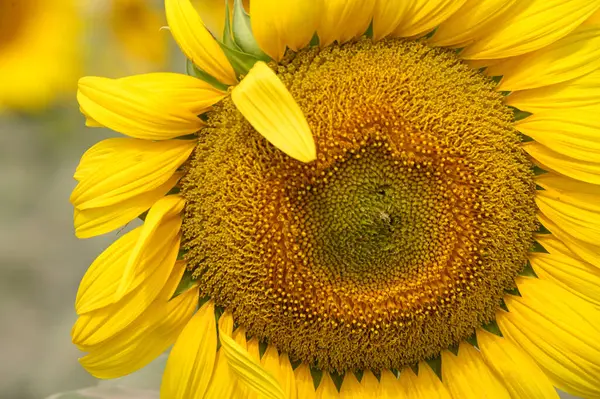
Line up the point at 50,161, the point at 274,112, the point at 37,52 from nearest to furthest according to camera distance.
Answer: the point at 274,112 < the point at 37,52 < the point at 50,161

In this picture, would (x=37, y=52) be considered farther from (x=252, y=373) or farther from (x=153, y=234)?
(x=252, y=373)

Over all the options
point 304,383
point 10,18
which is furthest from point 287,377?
point 10,18

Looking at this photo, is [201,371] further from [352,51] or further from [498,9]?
[498,9]

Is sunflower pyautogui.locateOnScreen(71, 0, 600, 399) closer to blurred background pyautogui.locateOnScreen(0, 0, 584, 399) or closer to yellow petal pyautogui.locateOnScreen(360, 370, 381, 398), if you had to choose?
yellow petal pyautogui.locateOnScreen(360, 370, 381, 398)

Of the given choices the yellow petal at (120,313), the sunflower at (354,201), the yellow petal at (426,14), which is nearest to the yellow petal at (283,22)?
the sunflower at (354,201)

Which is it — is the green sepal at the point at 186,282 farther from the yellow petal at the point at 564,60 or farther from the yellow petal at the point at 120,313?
the yellow petal at the point at 564,60
